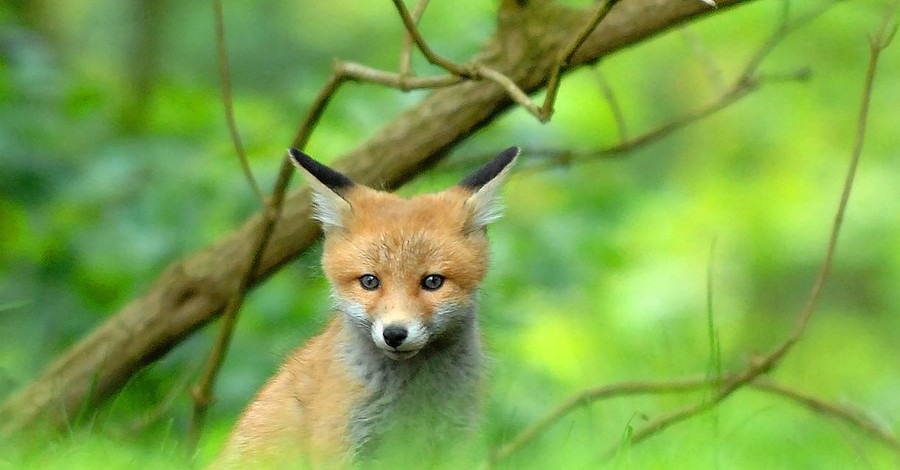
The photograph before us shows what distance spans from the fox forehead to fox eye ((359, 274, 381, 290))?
2cm

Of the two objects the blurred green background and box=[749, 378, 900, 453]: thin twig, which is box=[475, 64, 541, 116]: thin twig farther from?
box=[749, 378, 900, 453]: thin twig

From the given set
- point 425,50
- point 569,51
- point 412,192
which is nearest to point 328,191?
point 425,50

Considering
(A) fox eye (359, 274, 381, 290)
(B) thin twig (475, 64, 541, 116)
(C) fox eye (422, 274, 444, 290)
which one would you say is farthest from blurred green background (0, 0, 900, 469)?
(B) thin twig (475, 64, 541, 116)

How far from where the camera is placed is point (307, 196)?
5.37 metres

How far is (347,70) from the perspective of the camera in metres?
4.91

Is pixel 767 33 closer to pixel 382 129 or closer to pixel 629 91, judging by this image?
pixel 629 91

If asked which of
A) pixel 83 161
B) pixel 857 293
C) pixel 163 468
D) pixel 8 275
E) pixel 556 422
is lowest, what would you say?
pixel 857 293

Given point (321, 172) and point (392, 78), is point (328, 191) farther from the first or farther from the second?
point (392, 78)

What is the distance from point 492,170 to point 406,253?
48cm

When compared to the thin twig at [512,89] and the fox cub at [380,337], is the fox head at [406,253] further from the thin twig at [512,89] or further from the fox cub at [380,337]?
the thin twig at [512,89]

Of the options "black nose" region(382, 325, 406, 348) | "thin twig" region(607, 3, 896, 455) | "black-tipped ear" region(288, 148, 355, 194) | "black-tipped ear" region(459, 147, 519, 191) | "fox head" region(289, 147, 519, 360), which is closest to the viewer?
"black nose" region(382, 325, 406, 348)

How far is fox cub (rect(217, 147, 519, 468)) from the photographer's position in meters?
3.88

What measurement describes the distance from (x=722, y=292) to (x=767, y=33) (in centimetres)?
300

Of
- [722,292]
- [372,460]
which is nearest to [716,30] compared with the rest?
[722,292]
